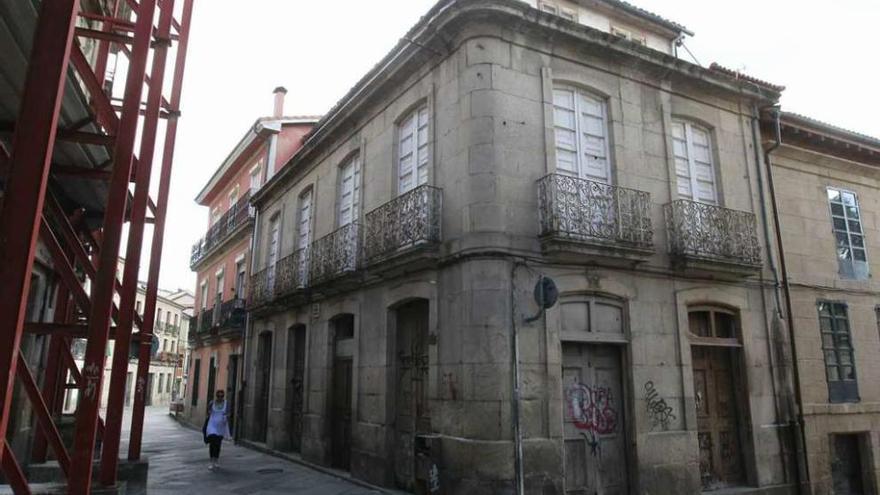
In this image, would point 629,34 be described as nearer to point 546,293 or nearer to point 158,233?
point 546,293

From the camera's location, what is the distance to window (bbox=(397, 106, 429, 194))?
1009 centimetres

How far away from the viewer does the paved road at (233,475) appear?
9.62 meters

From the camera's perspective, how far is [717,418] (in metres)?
9.90

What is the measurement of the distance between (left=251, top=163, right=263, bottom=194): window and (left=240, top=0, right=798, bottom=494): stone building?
28.9 feet

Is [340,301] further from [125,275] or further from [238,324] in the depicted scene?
[238,324]

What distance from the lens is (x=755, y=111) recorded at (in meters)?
11.7

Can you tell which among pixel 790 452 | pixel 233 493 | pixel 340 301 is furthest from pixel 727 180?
pixel 233 493

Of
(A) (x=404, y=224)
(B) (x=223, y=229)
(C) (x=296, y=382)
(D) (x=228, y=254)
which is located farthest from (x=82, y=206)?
(B) (x=223, y=229)

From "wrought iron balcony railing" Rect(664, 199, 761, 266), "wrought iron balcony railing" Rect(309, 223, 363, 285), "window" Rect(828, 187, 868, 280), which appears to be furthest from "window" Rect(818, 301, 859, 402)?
"wrought iron balcony railing" Rect(309, 223, 363, 285)

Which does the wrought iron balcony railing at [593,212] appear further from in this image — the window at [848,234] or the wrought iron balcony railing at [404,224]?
the window at [848,234]

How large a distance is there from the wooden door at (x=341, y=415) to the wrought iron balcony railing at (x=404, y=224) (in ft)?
9.71

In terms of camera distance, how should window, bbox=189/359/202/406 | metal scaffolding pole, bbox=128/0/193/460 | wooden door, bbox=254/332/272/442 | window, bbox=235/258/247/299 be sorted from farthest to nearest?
window, bbox=189/359/202/406, window, bbox=235/258/247/299, wooden door, bbox=254/332/272/442, metal scaffolding pole, bbox=128/0/193/460

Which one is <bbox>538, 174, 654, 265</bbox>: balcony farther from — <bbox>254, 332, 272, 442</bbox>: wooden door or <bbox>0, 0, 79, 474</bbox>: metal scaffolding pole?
<bbox>254, 332, 272, 442</bbox>: wooden door

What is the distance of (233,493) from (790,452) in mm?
9281
